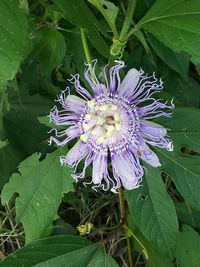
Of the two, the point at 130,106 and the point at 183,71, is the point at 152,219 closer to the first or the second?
the point at 130,106

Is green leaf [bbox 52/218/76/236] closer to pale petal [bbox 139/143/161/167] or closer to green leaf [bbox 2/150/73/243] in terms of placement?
green leaf [bbox 2/150/73/243]

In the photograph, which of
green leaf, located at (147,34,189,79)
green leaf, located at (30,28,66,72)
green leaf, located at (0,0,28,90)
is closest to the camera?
Result: green leaf, located at (0,0,28,90)

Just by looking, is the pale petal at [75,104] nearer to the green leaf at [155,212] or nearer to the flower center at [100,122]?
the flower center at [100,122]

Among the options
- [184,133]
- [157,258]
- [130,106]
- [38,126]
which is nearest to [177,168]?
[184,133]

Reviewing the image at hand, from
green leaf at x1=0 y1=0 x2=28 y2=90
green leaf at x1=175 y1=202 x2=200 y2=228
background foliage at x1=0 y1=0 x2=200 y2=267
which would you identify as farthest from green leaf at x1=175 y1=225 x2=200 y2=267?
green leaf at x1=0 y1=0 x2=28 y2=90

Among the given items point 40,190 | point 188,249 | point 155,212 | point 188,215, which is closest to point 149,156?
point 155,212
